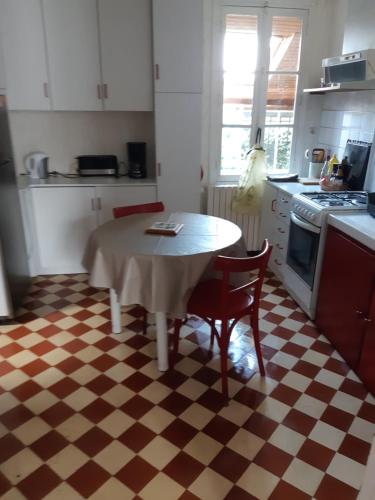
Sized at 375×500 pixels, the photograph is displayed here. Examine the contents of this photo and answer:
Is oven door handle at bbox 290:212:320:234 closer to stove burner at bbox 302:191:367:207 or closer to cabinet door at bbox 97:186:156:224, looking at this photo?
stove burner at bbox 302:191:367:207

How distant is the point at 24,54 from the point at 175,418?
303 cm

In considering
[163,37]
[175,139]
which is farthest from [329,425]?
[163,37]

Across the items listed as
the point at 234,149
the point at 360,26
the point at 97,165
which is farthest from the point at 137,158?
the point at 360,26

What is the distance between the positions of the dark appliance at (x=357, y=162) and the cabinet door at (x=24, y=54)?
2.62 metres

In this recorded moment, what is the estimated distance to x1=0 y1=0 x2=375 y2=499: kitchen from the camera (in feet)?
5.75

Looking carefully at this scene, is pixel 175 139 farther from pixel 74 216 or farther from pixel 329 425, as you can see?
pixel 329 425

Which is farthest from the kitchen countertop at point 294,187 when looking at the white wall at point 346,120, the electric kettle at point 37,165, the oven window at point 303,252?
the electric kettle at point 37,165

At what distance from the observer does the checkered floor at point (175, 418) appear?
167cm

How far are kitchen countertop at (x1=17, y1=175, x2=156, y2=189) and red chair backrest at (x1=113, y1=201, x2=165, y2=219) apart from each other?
65cm

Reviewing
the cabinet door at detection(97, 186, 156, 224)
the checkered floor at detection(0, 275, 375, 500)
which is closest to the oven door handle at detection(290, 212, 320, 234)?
the checkered floor at detection(0, 275, 375, 500)

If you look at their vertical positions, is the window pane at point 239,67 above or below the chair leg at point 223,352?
above

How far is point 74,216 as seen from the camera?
138 inches

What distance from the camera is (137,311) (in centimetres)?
308

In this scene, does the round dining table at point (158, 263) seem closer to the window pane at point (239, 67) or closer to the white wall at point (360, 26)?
the white wall at point (360, 26)
